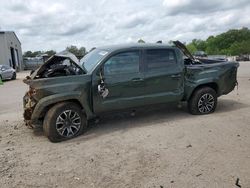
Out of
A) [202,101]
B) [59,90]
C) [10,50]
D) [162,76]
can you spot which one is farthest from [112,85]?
[10,50]

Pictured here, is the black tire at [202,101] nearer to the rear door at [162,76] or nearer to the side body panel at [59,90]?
the rear door at [162,76]

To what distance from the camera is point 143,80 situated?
6.92m

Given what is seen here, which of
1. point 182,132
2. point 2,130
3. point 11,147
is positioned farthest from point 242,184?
point 2,130

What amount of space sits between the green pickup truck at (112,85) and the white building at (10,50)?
3588 centimetres

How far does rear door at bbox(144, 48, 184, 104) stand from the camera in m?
7.03

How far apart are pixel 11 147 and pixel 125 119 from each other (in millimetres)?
2634

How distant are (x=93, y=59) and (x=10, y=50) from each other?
3933cm

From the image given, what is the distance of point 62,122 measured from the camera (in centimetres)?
622

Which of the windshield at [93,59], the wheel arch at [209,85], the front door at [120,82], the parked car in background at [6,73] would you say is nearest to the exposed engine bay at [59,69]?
the windshield at [93,59]

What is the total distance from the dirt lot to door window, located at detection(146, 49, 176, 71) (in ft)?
4.00

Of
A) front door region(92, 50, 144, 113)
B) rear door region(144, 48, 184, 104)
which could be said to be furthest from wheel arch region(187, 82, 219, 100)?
front door region(92, 50, 144, 113)

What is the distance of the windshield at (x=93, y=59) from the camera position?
674 cm

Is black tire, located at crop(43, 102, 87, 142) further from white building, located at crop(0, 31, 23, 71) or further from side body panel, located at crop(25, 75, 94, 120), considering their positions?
white building, located at crop(0, 31, 23, 71)

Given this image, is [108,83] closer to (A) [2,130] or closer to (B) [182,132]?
(B) [182,132]
